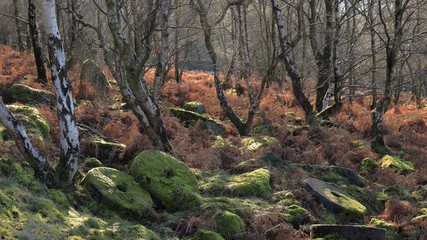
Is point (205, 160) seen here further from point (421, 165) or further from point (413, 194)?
point (421, 165)

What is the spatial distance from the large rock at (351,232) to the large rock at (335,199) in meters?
1.15

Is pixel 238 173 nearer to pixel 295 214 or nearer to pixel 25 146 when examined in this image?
pixel 295 214

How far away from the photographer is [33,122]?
8641mm

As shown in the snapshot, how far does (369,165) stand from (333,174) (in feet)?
6.25

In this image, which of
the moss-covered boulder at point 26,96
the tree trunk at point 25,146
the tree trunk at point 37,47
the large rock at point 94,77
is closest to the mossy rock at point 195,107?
the large rock at point 94,77

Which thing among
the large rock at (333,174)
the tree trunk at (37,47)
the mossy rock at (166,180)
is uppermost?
the tree trunk at (37,47)

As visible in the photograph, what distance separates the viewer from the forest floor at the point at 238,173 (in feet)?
19.3

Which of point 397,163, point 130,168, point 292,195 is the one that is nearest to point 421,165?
point 397,163

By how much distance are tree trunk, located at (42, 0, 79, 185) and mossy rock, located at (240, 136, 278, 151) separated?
558 centimetres

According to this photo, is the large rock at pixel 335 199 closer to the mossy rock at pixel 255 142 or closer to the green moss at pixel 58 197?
the mossy rock at pixel 255 142

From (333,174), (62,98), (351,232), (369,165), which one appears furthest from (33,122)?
(369,165)

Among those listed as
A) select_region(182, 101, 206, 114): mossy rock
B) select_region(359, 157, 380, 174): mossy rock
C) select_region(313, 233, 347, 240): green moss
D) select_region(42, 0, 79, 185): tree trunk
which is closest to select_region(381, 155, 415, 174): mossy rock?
select_region(359, 157, 380, 174): mossy rock

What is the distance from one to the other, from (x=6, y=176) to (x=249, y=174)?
15.1ft

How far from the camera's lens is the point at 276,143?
12.1m
